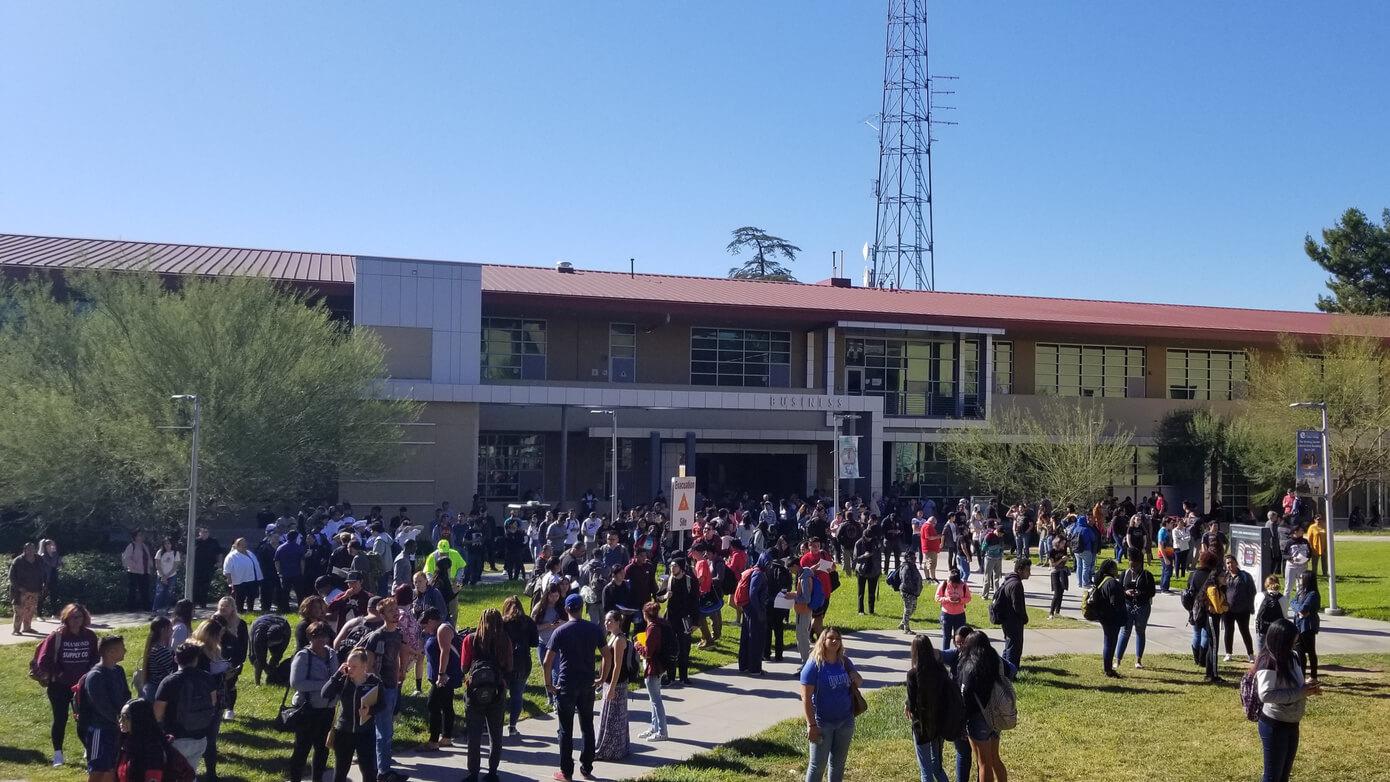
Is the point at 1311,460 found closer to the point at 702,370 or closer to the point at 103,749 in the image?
the point at 103,749

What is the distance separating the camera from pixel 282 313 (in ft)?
82.2

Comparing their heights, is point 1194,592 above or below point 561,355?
below

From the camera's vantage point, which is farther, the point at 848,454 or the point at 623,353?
the point at 623,353

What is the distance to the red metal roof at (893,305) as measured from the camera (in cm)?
3809

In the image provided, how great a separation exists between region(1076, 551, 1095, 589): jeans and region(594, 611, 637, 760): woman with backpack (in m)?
13.8

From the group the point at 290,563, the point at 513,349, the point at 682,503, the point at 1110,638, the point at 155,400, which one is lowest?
the point at 1110,638

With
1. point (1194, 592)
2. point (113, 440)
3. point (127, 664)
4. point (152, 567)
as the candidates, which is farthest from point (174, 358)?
point (1194, 592)

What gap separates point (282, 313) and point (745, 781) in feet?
60.7

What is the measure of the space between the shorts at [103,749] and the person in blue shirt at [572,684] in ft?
11.7

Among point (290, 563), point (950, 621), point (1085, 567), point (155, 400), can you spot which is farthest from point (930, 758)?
point (155, 400)

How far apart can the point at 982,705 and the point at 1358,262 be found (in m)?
57.3

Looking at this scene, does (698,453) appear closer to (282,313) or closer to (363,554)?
(282,313)

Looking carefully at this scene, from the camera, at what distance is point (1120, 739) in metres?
11.7

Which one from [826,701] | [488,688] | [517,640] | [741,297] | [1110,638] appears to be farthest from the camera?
[741,297]
